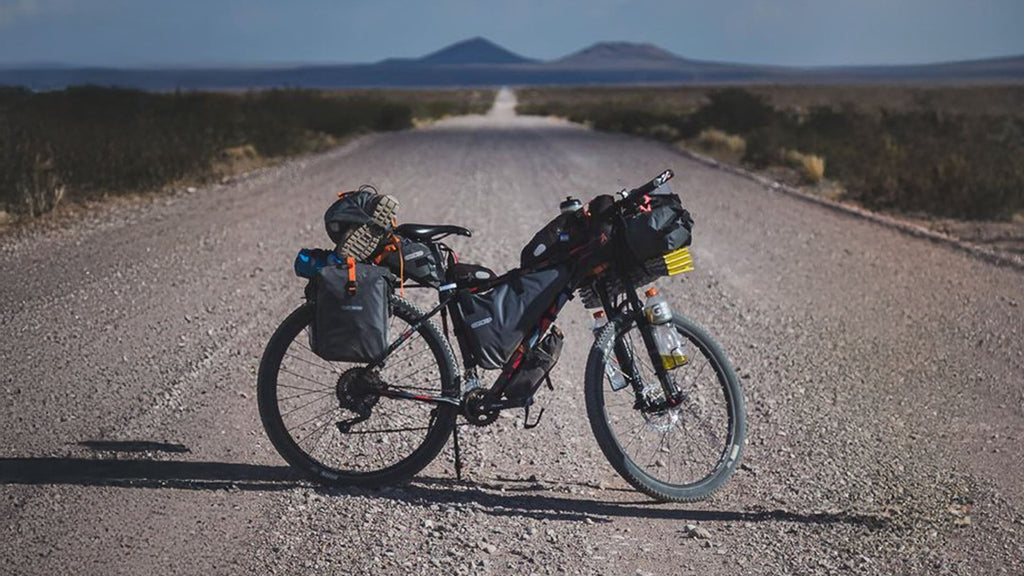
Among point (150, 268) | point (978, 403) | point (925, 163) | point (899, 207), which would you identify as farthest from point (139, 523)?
point (925, 163)

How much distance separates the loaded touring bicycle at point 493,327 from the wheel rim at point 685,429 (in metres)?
0.01

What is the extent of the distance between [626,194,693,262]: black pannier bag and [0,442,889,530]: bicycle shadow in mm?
1174

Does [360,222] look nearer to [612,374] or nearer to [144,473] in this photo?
[612,374]

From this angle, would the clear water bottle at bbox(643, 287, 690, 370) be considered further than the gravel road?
Yes

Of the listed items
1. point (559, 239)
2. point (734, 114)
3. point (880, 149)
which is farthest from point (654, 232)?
point (734, 114)

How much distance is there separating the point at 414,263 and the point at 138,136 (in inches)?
762

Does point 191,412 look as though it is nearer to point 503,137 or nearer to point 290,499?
point 290,499

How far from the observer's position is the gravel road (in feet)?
15.2

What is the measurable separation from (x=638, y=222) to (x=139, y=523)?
2457mm

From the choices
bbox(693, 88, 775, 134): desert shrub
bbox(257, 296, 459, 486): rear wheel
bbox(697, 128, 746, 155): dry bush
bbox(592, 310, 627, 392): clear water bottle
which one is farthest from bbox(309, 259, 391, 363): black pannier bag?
bbox(693, 88, 775, 134): desert shrub

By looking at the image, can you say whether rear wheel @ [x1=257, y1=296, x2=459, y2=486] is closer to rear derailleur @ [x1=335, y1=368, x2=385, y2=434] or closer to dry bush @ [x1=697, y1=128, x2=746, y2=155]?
rear derailleur @ [x1=335, y1=368, x2=385, y2=434]

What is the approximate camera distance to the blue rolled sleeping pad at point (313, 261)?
5004 mm

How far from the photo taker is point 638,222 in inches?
190

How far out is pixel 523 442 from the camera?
238 inches
